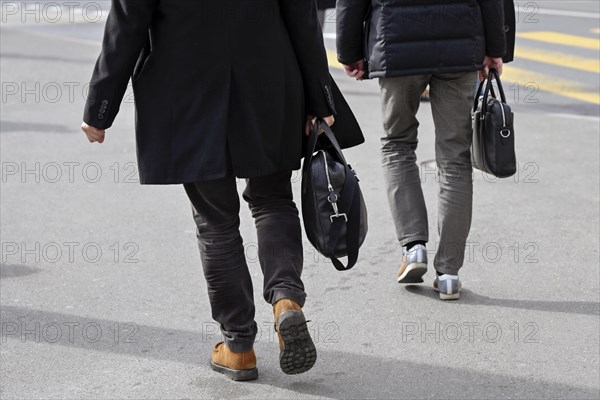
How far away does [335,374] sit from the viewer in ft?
14.8

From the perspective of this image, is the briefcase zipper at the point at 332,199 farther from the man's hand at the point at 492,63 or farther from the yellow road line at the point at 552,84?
the yellow road line at the point at 552,84

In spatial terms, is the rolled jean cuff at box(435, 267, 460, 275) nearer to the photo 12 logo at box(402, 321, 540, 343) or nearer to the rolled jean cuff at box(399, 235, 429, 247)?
the rolled jean cuff at box(399, 235, 429, 247)

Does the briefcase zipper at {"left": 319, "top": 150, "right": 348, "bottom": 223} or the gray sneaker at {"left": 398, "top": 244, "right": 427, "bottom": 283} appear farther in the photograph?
the gray sneaker at {"left": 398, "top": 244, "right": 427, "bottom": 283}

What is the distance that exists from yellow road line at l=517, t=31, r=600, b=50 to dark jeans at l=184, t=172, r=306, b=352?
375 inches

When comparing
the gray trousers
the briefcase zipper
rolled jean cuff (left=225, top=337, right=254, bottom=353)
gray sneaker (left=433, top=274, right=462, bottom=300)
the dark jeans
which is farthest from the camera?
gray sneaker (left=433, top=274, right=462, bottom=300)

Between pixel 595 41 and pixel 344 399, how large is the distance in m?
10.3

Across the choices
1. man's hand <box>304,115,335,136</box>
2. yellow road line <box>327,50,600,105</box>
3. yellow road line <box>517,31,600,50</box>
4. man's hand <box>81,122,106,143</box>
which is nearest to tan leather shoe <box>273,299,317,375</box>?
man's hand <box>304,115,335,136</box>

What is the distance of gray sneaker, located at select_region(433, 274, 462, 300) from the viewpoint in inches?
210

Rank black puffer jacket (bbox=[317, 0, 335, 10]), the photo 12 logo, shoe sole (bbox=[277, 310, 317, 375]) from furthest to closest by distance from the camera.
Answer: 1. black puffer jacket (bbox=[317, 0, 335, 10])
2. the photo 12 logo
3. shoe sole (bbox=[277, 310, 317, 375])

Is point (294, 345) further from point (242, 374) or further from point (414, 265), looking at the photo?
point (414, 265)

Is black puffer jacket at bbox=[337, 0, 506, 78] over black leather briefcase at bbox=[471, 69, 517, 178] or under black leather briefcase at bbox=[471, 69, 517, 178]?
over

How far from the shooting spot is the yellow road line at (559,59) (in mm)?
11945

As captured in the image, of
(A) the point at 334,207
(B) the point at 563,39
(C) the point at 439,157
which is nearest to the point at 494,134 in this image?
(C) the point at 439,157

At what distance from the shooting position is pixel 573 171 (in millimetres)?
7766
